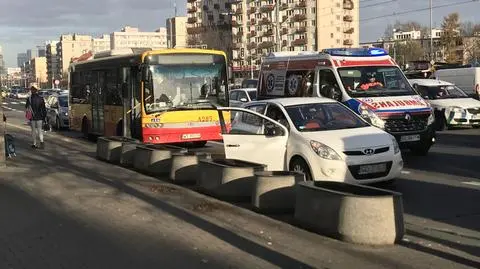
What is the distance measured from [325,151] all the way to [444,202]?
1892 millimetres

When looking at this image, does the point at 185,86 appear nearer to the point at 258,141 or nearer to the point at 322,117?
the point at 258,141

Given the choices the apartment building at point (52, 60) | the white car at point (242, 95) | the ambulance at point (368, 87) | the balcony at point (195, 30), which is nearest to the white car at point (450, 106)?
the white car at point (242, 95)

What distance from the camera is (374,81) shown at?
46.9 ft

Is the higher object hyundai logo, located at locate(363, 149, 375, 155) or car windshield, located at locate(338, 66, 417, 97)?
car windshield, located at locate(338, 66, 417, 97)

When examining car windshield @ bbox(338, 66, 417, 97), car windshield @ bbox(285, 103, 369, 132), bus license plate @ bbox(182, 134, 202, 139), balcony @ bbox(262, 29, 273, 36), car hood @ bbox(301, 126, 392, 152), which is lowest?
bus license plate @ bbox(182, 134, 202, 139)

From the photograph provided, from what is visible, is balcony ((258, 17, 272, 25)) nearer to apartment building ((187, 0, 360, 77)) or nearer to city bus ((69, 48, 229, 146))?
apartment building ((187, 0, 360, 77))

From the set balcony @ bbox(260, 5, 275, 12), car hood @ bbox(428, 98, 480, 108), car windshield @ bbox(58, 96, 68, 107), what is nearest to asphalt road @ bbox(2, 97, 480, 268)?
car hood @ bbox(428, 98, 480, 108)

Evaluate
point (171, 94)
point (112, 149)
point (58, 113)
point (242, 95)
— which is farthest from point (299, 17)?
point (112, 149)

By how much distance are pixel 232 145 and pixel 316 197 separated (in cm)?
372

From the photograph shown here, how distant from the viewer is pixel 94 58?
21109 millimetres

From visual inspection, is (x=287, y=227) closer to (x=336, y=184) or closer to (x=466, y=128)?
(x=336, y=184)

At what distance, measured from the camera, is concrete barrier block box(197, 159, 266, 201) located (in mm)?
9180

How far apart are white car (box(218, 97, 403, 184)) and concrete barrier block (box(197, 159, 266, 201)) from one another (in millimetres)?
733

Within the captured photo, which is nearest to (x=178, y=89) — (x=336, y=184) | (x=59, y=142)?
(x=59, y=142)
